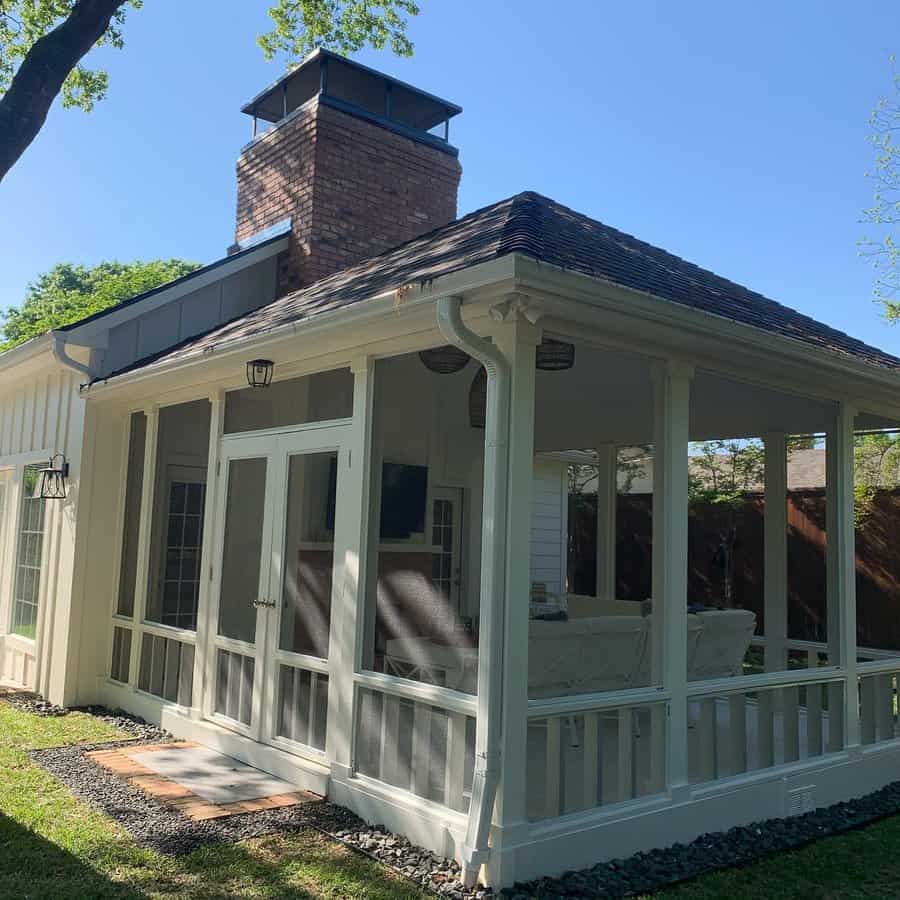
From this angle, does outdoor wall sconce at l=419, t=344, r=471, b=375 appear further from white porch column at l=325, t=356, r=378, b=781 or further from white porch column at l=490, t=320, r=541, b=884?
white porch column at l=490, t=320, r=541, b=884

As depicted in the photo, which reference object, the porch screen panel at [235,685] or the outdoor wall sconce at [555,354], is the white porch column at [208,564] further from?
the outdoor wall sconce at [555,354]

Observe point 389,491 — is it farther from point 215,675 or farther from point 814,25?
point 814,25

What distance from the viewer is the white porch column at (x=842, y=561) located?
572 cm

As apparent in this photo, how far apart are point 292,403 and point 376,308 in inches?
69.8

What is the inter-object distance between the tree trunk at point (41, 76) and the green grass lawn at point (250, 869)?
3.76 meters

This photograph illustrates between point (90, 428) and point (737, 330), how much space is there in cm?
579

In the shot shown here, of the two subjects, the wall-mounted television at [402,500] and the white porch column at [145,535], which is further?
the white porch column at [145,535]

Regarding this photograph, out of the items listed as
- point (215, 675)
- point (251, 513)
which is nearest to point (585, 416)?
point (251, 513)

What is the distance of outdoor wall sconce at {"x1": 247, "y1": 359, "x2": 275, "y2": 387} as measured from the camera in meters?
5.70

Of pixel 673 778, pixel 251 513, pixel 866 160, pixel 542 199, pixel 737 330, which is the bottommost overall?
pixel 673 778

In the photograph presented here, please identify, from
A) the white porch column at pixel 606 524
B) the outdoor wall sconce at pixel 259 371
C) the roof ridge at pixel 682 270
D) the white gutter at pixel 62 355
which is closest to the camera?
the outdoor wall sconce at pixel 259 371

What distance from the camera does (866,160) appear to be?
51.0 feet

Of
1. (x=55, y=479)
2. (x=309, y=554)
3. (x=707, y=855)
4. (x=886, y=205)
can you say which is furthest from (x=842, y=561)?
(x=886, y=205)

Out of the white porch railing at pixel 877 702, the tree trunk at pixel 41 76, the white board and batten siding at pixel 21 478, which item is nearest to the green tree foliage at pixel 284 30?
the tree trunk at pixel 41 76
